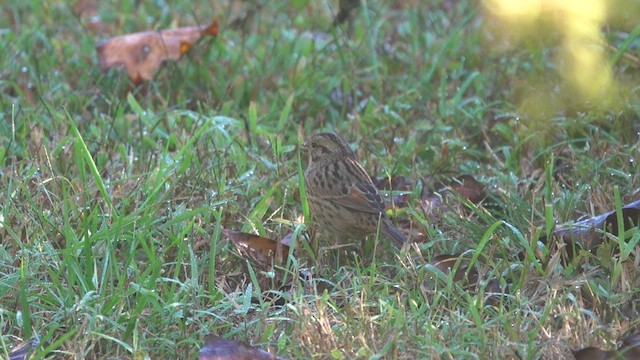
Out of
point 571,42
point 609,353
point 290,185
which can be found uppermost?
point 571,42

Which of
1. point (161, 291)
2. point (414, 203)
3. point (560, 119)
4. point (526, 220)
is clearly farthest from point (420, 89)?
point (161, 291)

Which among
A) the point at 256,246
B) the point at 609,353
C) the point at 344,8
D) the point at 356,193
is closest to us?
the point at 609,353

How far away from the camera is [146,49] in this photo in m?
7.00

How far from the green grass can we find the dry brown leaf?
8 cm

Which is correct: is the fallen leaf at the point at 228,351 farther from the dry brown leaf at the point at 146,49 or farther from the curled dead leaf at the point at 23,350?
the dry brown leaf at the point at 146,49

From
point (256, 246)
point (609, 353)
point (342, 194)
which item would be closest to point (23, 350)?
point (256, 246)

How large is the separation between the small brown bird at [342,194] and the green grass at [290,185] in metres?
0.11

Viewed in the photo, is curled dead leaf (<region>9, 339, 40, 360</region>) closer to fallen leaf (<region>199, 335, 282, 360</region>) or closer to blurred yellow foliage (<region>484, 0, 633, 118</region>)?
fallen leaf (<region>199, 335, 282, 360</region>)

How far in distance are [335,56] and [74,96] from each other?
5.77 feet

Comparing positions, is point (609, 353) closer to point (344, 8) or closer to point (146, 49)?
point (344, 8)

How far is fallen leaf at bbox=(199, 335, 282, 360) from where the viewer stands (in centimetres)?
377

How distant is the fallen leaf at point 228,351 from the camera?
377cm

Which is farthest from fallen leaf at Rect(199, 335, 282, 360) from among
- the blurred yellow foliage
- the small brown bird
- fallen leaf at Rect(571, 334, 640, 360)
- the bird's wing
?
the blurred yellow foliage

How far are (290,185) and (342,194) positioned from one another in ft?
1.11
